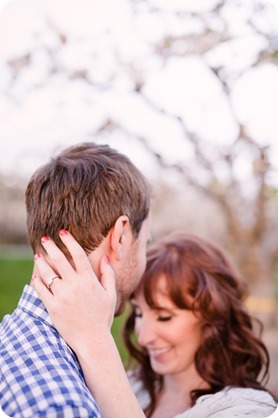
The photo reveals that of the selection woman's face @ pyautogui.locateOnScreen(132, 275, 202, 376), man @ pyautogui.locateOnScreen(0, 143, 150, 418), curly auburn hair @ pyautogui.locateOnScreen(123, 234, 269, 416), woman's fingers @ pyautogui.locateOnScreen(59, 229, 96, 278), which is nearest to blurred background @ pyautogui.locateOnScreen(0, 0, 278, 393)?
curly auburn hair @ pyautogui.locateOnScreen(123, 234, 269, 416)

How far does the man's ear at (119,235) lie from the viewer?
1.67m

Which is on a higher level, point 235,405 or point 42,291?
point 42,291

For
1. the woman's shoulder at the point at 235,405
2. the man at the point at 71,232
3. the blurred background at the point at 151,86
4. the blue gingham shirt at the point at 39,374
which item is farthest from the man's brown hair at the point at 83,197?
the blurred background at the point at 151,86

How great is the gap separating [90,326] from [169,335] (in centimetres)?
98

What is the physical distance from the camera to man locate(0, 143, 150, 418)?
4.44 feet

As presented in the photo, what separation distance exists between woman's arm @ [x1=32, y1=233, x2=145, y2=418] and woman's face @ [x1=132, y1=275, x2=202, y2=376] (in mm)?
905

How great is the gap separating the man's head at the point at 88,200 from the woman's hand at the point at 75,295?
0.07m

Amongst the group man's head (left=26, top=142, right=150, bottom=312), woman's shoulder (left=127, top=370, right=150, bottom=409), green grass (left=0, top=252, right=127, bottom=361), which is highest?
man's head (left=26, top=142, right=150, bottom=312)

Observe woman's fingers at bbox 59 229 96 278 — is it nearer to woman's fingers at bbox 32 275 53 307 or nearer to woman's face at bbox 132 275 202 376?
woman's fingers at bbox 32 275 53 307

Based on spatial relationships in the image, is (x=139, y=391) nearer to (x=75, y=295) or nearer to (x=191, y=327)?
(x=191, y=327)

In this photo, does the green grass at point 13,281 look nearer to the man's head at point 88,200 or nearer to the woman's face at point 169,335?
the woman's face at point 169,335

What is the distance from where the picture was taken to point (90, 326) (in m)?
1.51

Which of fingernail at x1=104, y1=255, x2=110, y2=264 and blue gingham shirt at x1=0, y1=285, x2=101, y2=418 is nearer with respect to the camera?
blue gingham shirt at x1=0, y1=285, x2=101, y2=418

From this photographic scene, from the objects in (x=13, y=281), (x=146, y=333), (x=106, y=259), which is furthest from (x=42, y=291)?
(x=13, y=281)
